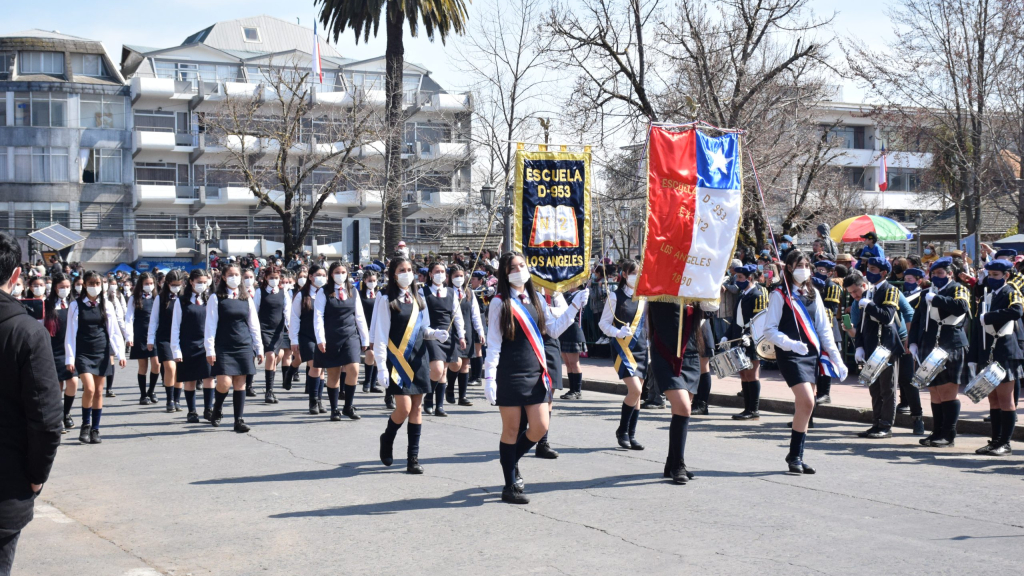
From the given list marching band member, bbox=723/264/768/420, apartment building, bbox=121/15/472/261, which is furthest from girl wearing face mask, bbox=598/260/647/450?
apartment building, bbox=121/15/472/261

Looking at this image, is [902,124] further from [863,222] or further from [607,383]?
[607,383]

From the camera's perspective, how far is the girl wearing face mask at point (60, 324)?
1105 centimetres

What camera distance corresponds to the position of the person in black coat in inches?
157

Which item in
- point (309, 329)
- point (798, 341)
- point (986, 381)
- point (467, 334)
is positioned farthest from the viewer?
point (467, 334)

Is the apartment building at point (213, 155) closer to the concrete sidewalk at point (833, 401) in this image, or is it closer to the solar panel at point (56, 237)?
the solar panel at point (56, 237)

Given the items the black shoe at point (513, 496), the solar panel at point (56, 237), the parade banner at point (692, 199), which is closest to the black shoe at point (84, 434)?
the black shoe at point (513, 496)

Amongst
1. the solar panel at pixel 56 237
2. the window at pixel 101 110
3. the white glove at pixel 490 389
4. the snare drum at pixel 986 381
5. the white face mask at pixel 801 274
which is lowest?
the snare drum at pixel 986 381

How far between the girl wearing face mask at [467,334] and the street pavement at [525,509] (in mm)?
1811

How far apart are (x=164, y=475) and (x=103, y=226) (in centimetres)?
4774

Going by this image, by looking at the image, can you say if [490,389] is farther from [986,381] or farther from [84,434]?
[84,434]

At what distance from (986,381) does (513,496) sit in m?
4.89

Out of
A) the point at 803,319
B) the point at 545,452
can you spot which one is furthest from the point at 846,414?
the point at 545,452

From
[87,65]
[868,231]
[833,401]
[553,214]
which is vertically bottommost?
[833,401]

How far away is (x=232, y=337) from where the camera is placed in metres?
11.4
